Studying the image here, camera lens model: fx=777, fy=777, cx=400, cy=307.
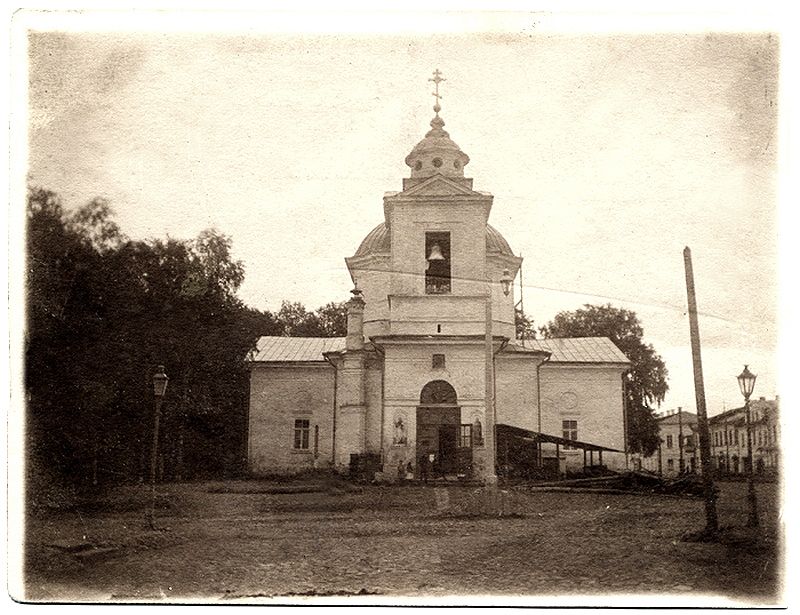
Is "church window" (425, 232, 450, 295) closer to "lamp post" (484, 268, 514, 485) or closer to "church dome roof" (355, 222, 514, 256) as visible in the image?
"church dome roof" (355, 222, 514, 256)

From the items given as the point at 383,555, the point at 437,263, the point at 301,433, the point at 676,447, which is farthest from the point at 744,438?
the point at 437,263

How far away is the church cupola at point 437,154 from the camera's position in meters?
6.50

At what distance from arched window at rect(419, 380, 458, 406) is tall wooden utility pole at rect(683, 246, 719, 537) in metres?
4.34

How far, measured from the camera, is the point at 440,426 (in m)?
10.3

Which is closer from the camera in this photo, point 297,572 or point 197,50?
point 297,572

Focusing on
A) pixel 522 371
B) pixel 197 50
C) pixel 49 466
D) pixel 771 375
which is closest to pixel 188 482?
pixel 49 466

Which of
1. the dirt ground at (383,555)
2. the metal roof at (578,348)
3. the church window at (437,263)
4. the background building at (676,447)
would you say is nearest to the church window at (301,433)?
the dirt ground at (383,555)

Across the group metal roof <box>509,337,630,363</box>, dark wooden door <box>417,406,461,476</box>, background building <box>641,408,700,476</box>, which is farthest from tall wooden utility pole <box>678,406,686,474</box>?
dark wooden door <box>417,406,461,476</box>

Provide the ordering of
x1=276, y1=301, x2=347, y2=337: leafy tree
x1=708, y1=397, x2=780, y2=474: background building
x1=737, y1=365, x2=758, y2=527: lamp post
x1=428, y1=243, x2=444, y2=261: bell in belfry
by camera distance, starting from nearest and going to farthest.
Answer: x1=708, y1=397, x2=780, y2=474: background building, x1=737, y1=365, x2=758, y2=527: lamp post, x1=276, y1=301, x2=347, y2=337: leafy tree, x1=428, y1=243, x2=444, y2=261: bell in belfry

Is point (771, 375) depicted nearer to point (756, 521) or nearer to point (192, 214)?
point (756, 521)

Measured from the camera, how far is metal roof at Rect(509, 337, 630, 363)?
7531mm

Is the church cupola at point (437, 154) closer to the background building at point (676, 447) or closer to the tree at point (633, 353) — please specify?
the tree at point (633, 353)

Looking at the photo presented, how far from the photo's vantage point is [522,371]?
944 centimetres

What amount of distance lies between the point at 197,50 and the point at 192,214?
52.3 inches
